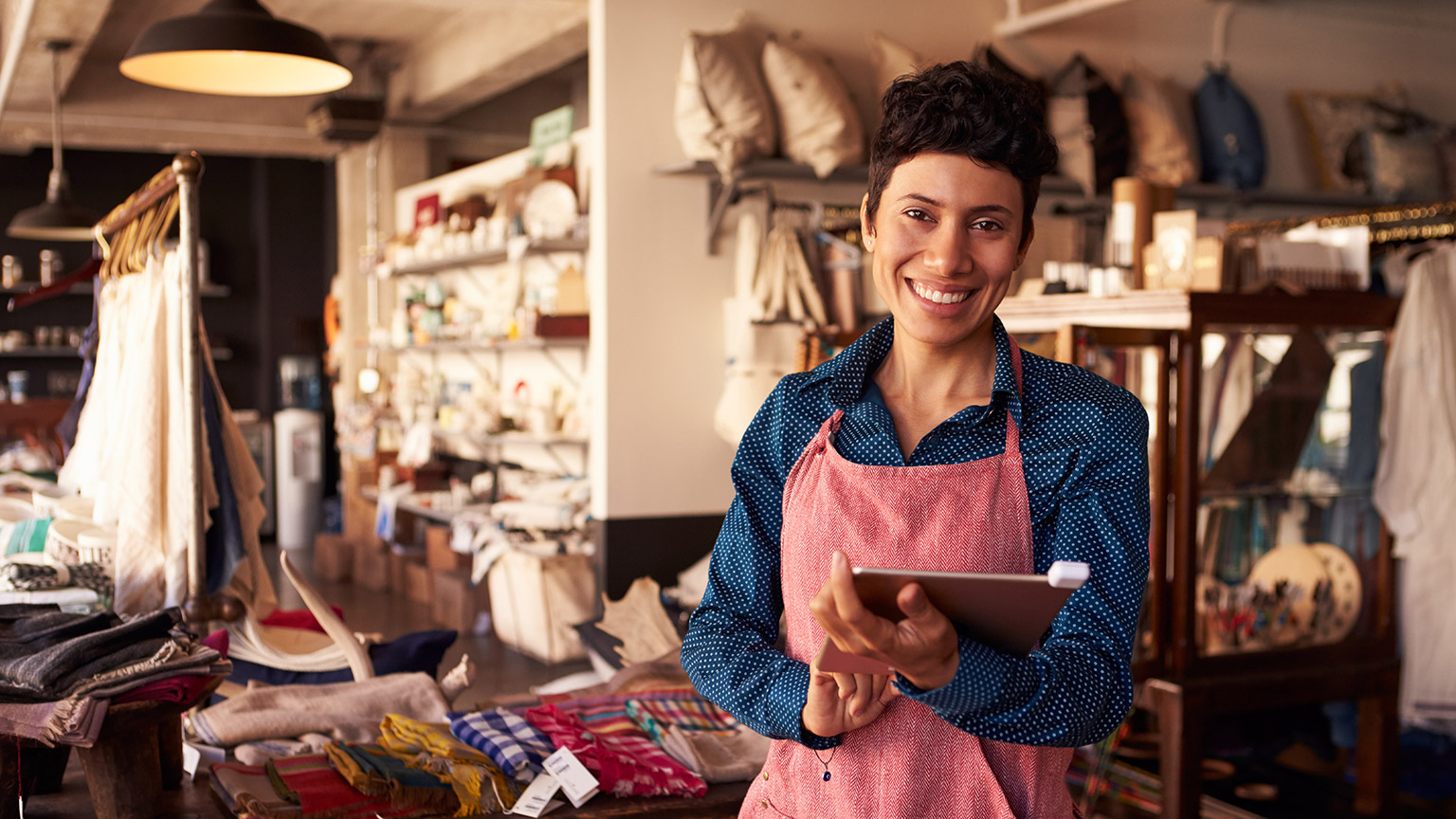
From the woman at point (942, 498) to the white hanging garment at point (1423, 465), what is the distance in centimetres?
322

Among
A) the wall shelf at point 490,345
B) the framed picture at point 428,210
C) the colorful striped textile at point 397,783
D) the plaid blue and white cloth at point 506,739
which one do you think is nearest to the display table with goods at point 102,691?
the colorful striped textile at point 397,783

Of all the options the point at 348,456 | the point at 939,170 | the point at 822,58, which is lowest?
the point at 348,456

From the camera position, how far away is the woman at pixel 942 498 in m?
1.24

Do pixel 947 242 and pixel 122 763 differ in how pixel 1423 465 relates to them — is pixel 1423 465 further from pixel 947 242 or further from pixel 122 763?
pixel 122 763

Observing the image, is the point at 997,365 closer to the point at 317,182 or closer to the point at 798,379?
the point at 798,379

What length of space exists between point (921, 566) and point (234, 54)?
289 cm

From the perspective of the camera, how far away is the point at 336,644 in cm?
288

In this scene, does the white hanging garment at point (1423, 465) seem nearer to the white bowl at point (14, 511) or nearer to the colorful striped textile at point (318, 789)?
the colorful striped textile at point (318, 789)

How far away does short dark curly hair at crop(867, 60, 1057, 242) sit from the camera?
1244mm

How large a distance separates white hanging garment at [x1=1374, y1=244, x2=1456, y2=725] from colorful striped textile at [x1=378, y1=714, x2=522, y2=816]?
315 cm

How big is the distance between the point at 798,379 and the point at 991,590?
48 centimetres

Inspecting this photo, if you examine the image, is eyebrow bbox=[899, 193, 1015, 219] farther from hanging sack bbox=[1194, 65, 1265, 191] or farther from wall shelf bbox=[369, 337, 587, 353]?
hanging sack bbox=[1194, 65, 1265, 191]

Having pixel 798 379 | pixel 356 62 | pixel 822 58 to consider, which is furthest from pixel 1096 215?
pixel 356 62

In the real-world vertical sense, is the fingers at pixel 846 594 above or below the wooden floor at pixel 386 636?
above
